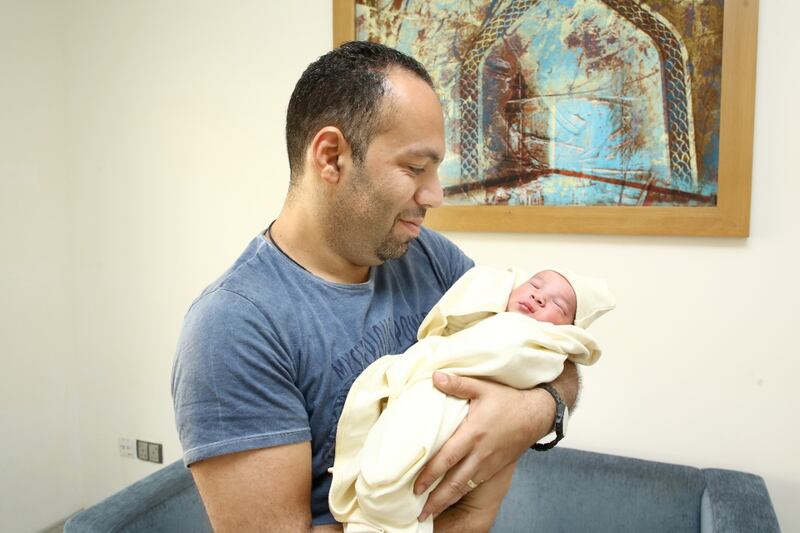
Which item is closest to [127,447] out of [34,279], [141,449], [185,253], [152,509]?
[141,449]

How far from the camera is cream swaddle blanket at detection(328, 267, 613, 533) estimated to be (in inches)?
37.9

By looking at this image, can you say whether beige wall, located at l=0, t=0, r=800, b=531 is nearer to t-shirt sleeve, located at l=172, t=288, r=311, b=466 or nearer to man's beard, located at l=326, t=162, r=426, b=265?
man's beard, located at l=326, t=162, r=426, b=265

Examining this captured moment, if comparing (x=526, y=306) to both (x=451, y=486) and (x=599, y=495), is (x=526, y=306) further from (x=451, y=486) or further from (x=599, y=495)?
(x=599, y=495)

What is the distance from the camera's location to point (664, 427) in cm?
190

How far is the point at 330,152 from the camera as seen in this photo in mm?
1129

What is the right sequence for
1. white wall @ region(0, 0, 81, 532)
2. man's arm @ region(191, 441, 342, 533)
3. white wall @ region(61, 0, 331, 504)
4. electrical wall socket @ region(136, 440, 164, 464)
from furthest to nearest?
electrical wall socket @ region(136, 440, 164, 464), white wall @ region(0, 0, 81, 532), white wall @ region(61, 0, 331, 504), man's arm @ region(191, 441, 342, 533)

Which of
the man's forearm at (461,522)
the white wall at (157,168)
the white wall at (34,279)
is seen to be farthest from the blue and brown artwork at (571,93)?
the white wall at (34,279)

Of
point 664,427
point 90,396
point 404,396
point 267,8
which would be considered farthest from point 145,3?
point 664,427

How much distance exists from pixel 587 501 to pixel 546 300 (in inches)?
33.9

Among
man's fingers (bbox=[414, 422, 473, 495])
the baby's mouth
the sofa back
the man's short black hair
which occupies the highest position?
the man's short black hair

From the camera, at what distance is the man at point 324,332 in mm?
937

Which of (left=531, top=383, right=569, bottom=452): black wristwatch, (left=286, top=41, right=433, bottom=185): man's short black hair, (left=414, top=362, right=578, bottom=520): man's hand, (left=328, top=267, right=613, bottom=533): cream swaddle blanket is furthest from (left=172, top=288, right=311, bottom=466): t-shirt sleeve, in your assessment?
(left=531, top=383, right=569, bottom=452): black wristwatch

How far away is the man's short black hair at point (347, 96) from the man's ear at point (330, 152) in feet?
0.05

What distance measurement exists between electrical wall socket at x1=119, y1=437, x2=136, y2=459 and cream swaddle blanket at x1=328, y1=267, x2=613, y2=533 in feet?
6.63
